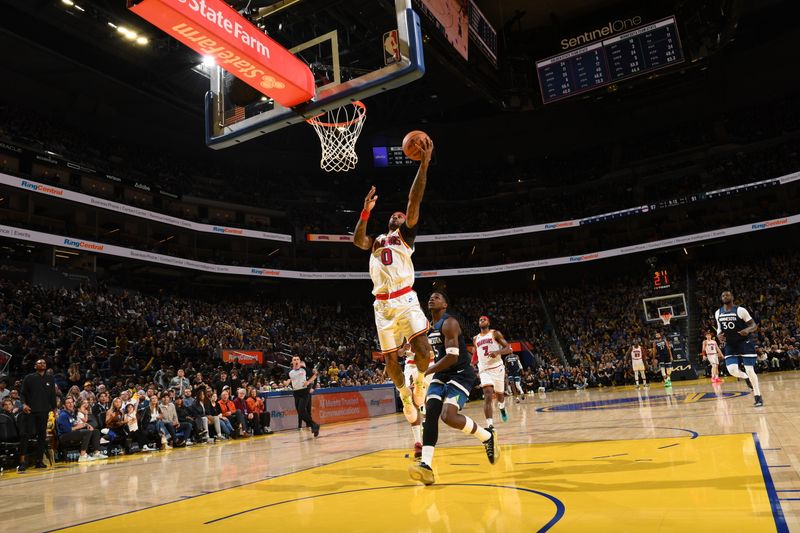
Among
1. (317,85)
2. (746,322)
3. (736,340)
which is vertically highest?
(317,85)

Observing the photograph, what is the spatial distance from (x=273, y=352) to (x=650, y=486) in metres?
23.7

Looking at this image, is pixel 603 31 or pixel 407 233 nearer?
pixel 407 233

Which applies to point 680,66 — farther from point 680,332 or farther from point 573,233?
point 573,233

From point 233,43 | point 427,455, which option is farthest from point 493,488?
point 233,43

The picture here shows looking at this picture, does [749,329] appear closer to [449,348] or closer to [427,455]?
[449,348]

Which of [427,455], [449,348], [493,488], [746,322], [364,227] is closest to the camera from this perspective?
[493,488]

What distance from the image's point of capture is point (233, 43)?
647 cm

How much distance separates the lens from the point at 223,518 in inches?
162

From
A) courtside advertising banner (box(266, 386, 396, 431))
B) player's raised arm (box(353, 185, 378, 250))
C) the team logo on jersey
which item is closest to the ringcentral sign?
the team logo on jersey

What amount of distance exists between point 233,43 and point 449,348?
424 centimetres

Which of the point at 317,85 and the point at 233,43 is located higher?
the point at 317,85

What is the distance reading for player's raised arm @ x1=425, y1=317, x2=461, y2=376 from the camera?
533 cm

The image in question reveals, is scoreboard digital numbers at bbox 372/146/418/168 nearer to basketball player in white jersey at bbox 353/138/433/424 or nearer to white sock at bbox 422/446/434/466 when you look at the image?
basketball player in white jersey at bbox 353/138/433/424

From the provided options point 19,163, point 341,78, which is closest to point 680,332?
point 341,78
